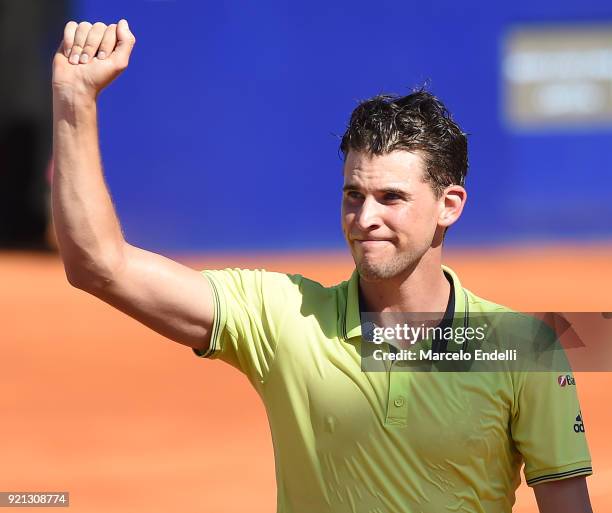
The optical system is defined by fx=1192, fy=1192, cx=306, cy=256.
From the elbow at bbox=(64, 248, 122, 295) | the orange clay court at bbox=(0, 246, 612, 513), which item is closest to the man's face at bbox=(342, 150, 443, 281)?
the elbow at bbox=(64, 248, 122, 295)

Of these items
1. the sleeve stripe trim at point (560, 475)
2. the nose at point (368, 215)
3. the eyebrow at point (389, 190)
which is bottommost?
the sleeve stripe trim at point (560, 475)

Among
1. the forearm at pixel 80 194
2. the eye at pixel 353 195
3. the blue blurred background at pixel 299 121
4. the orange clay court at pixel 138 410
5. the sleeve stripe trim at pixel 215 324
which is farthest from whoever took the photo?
the blue blurred background at pixel 299 121

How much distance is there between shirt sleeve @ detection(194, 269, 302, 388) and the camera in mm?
3205

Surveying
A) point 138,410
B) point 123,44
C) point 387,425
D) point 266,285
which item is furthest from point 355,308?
point 138,410

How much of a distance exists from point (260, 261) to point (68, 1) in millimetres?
4926

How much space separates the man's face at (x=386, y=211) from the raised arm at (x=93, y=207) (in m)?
0.48

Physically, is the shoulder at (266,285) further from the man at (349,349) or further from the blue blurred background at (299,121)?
the blue blurred background at (299,121)

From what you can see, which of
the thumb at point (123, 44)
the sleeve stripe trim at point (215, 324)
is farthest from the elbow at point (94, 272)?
the thumb at point (123, 44)

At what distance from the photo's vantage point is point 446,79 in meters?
13.6

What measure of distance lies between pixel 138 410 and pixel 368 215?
16.2ft

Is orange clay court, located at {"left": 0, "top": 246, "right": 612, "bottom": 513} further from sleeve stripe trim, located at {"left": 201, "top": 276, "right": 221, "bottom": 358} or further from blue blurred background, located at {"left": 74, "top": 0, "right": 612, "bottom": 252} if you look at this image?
sleeve stripe trim, located at {"left": 201, "top": 276, "right": 221, "bottom": 358}

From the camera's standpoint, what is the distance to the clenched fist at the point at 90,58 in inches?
118

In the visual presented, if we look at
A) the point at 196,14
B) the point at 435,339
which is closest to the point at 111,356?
the point at 196,14

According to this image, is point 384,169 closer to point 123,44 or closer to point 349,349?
point 349,349
